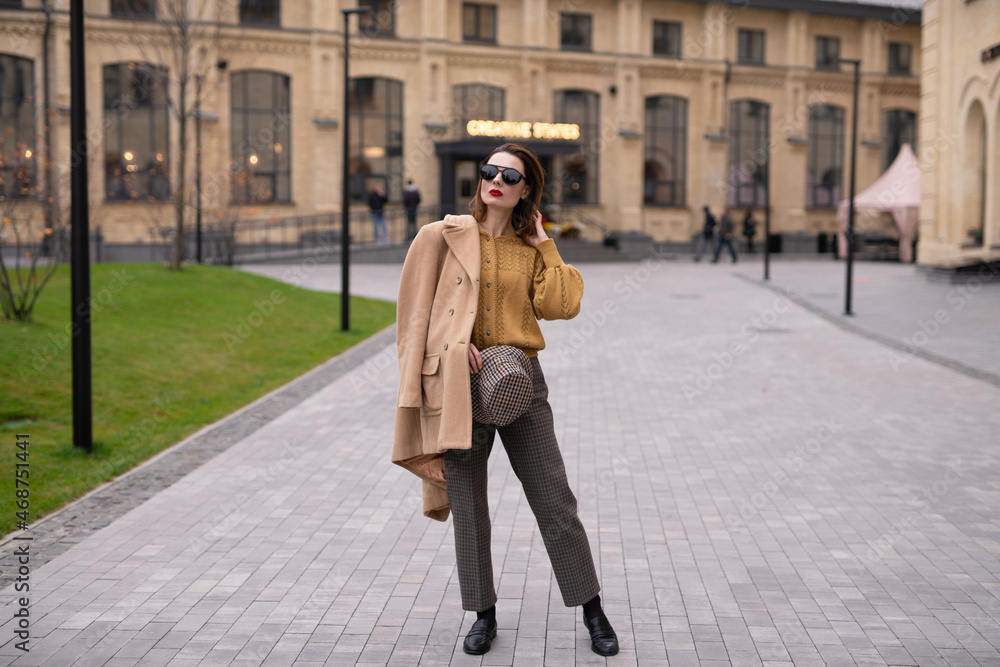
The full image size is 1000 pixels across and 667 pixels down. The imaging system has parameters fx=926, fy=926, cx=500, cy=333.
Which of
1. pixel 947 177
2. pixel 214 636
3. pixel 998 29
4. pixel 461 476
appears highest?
pixel 998 29

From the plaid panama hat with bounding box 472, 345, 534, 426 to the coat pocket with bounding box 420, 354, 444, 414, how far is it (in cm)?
15

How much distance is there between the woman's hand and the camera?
3814 millimetres

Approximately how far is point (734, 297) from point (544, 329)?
23.8ft

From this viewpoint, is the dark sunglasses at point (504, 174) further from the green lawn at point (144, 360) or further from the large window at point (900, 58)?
the large window at point (900, 58)

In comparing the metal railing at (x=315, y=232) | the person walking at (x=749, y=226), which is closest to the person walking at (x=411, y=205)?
the metal railing at (x=315, y=232)

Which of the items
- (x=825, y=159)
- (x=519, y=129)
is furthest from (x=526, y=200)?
(x=825, y=159)

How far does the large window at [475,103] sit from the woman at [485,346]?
3349cm

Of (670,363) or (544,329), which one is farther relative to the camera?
(544,329)

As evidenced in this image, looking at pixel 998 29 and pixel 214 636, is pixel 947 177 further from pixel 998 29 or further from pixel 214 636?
pixel 214 636

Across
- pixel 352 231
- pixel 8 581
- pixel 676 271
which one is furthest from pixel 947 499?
pixel 352 231

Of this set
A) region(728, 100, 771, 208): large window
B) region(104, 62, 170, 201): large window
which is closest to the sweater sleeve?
region(104, 62, 170, 201): large window

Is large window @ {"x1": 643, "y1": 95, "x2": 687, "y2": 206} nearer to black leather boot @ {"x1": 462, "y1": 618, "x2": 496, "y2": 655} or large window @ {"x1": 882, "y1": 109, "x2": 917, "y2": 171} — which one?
large window @ {"x1": 882, "y1": 109, "x2": 917, "y2": 171}

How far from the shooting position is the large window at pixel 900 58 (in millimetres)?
43125

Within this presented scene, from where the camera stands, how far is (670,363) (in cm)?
1245
